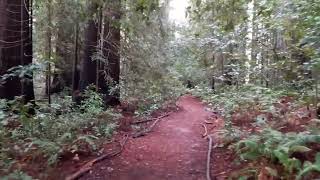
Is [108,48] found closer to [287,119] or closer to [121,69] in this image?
[121,69]

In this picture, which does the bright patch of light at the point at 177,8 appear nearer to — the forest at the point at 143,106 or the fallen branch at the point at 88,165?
the forest at the point at 143,106

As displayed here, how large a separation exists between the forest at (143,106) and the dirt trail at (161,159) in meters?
0.02

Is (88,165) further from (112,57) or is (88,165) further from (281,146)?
(112,57)

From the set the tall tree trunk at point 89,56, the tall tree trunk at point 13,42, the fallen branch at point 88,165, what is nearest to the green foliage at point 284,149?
the fallen branch at point 88,165

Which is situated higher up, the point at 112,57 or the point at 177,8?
the point at 177,8

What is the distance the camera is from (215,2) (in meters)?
9.32

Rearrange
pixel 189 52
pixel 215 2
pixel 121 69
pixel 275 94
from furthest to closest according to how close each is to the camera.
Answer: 1. pixel 189 52
2. pixel 121 69
3. pixel 275 94
4. pixel 215 2

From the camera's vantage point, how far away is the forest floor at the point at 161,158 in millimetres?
6801

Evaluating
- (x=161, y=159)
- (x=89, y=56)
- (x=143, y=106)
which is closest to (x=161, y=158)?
(x=161, y=159)

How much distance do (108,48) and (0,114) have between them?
25.6ft

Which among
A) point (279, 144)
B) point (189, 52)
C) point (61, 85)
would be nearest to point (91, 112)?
point (279, 144)

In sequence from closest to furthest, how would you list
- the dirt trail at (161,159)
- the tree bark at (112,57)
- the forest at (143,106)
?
the forest at (143,106) < the dirt trail at (161,159) < the tree bark at (112,57)

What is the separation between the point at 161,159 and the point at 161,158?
0.27ft

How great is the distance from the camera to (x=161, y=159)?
7926mm
